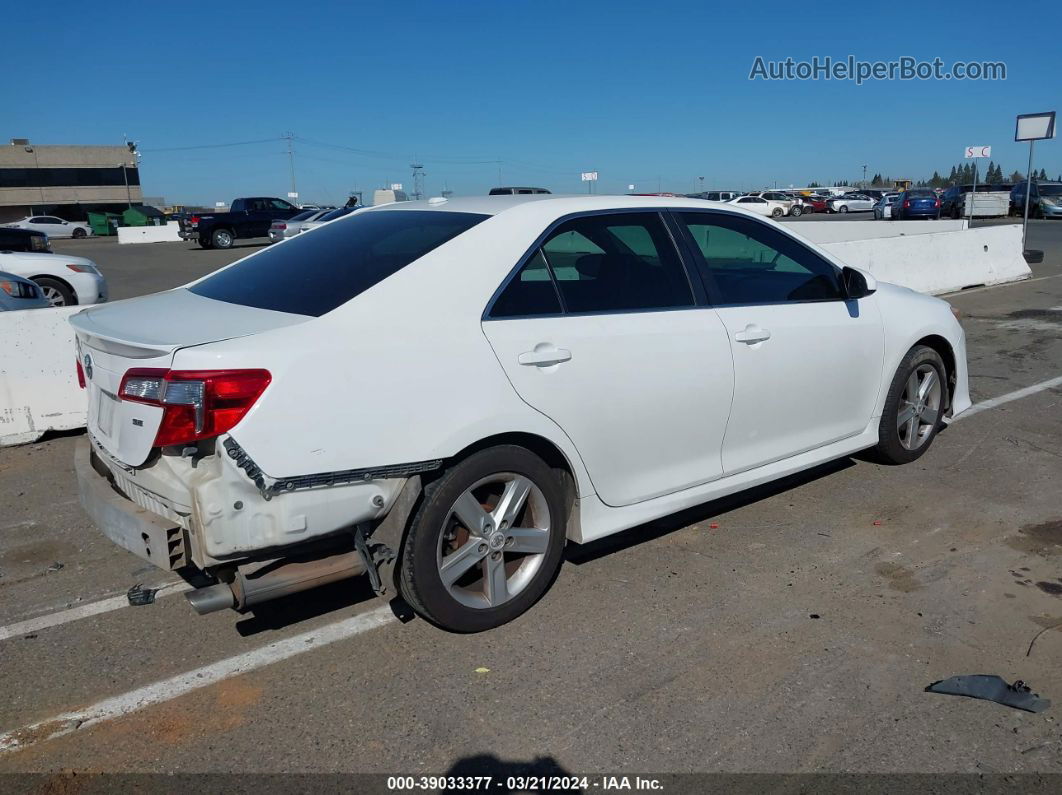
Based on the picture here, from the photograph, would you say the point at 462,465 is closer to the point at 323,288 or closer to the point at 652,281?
the point at 323,288

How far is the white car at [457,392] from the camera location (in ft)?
9.78

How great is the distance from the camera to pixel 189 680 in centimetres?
331

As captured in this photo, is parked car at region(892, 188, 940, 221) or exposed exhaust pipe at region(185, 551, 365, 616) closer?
exposed exhaust pipe at region(185, 551, 365, 616)

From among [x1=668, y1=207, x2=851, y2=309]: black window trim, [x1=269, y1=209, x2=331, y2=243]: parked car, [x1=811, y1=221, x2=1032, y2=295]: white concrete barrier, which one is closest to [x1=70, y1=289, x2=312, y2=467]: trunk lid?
[x1=668, y1=207, x2=851, y2=309]: black window trim

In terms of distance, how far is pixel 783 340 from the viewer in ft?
14.5

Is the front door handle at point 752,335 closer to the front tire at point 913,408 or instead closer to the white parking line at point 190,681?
the front tire at point 913,408

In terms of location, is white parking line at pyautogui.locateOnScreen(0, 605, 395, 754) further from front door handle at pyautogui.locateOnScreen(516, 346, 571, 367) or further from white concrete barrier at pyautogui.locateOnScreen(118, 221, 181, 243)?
white concrete barrier at pyautogui.locateOnScreen(118, 221, 181, 243)

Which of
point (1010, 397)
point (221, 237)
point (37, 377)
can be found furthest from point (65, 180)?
point (1010, 397)

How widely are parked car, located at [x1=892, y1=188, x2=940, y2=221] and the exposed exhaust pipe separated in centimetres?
4222

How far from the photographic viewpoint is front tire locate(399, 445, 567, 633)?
331 centimetres

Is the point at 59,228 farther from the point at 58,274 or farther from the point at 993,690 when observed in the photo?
the point at 993,690

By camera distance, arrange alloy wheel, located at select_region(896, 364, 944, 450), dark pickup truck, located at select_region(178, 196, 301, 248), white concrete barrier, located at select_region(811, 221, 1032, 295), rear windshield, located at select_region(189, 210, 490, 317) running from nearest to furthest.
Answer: rear windshield, located at select_region(189, 210, 490, 317) → alloy wheel, located at select_region(896, 364, 944, 450) → white concrete barrier, located at select_region(811, 221, 1032, 295) → dark pickup truck, located at select_region(178, 196, 301, 248)

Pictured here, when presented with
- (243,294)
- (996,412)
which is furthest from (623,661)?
(996,412)

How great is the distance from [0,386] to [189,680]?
13.6 ft
